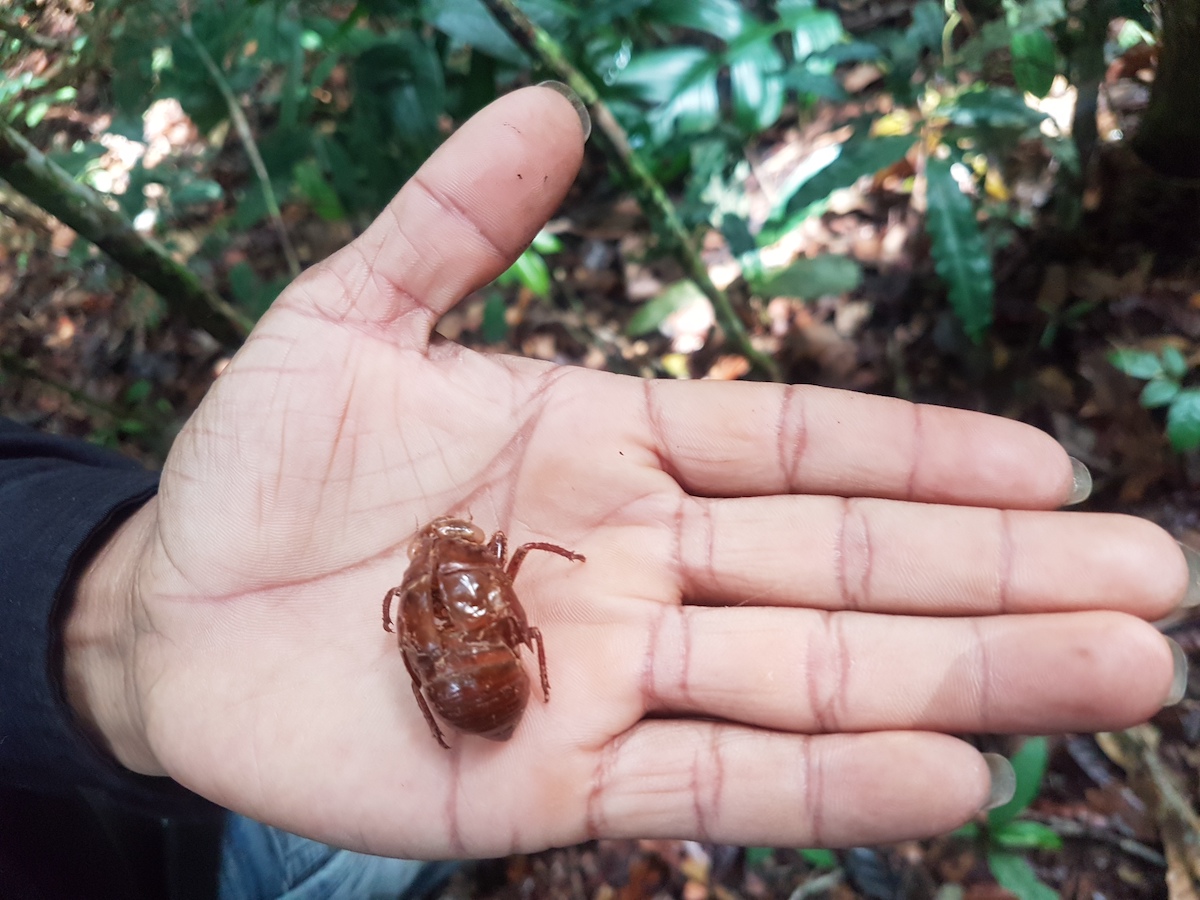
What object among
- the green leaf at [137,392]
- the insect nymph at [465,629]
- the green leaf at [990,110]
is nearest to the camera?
the insect nymph at [465,629]

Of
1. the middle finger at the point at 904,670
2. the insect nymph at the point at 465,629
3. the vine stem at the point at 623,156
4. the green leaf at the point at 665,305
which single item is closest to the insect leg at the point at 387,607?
the insect nymph at the point at 465,629

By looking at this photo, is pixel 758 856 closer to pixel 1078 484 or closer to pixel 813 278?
pixel 1078 484

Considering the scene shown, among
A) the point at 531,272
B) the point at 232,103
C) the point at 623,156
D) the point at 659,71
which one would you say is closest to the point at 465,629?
the point at 623,156

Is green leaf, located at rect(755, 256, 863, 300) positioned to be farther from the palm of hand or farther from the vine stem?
the palm of hand

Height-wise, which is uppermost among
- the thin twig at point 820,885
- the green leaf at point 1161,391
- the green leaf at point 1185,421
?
the green leaf at point 1161,391

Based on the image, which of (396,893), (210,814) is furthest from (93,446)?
(396,893)

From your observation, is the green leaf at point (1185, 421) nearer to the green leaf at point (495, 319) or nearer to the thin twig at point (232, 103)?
the green leaf at point (495, 319)
